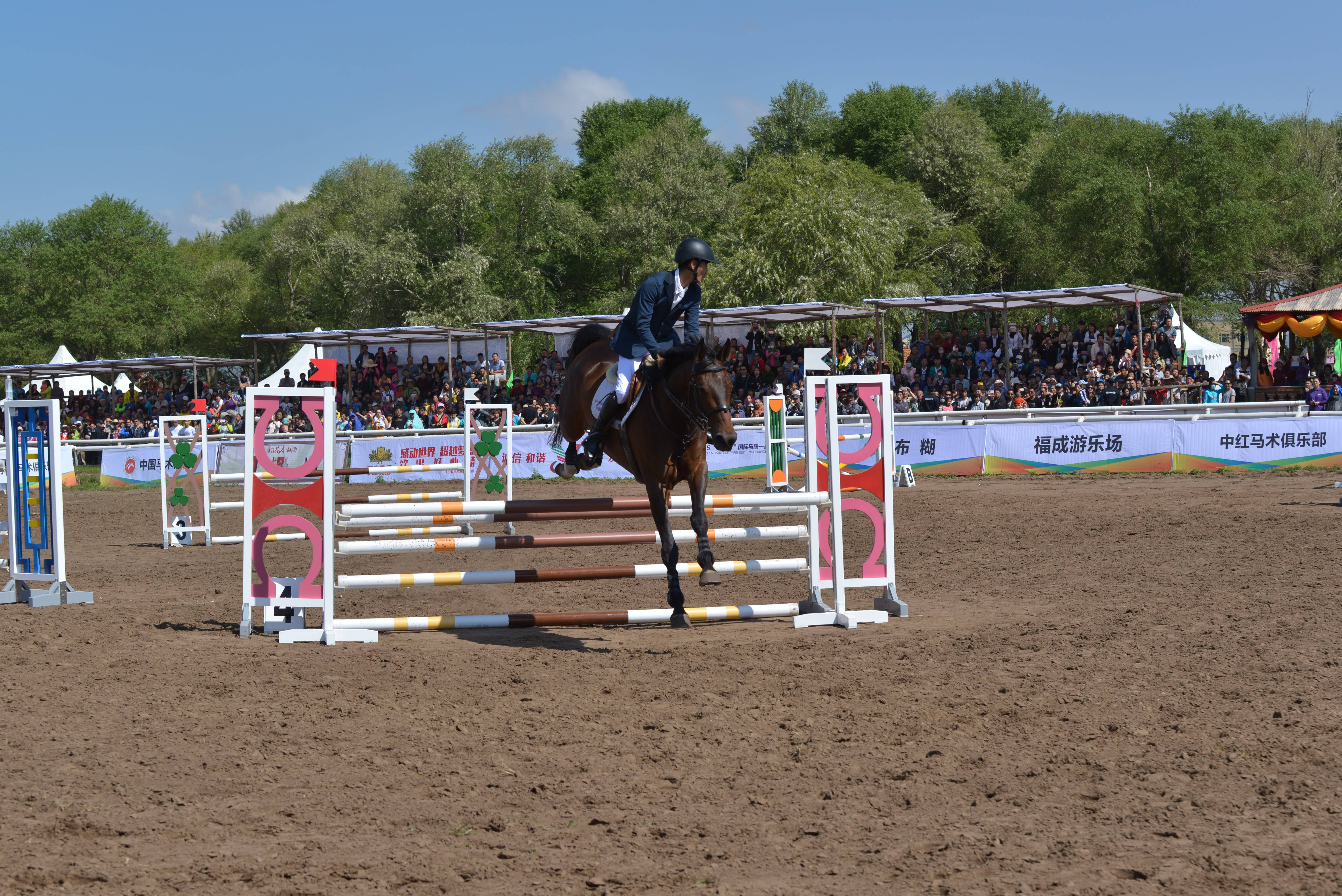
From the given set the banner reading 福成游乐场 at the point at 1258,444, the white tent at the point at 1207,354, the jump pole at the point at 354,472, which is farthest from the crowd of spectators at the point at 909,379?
the jump pole at the point at 354,472

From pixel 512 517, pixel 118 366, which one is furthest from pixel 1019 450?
pixel 118 366

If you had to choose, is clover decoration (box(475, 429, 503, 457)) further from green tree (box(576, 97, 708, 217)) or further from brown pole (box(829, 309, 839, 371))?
green tree (box(576, 97, 708, 217))

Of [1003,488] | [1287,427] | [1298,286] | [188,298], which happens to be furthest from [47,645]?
[188,298]

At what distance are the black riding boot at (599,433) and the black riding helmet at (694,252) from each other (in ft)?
3.49

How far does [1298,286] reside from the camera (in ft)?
134

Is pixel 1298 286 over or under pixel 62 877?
over

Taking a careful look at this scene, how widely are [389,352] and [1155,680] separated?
32.9 metres

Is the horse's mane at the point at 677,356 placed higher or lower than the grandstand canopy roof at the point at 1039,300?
lower

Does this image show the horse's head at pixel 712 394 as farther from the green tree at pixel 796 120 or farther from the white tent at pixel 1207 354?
the green tree at pixel 796 120

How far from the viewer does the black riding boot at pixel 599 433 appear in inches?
296

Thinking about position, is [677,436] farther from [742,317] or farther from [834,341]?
[742,317]

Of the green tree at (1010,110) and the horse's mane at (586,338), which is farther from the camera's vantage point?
the green tree at (1010,110)

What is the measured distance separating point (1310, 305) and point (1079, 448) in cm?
480

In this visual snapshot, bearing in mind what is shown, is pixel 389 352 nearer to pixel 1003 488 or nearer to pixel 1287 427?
pixel 1003 488
